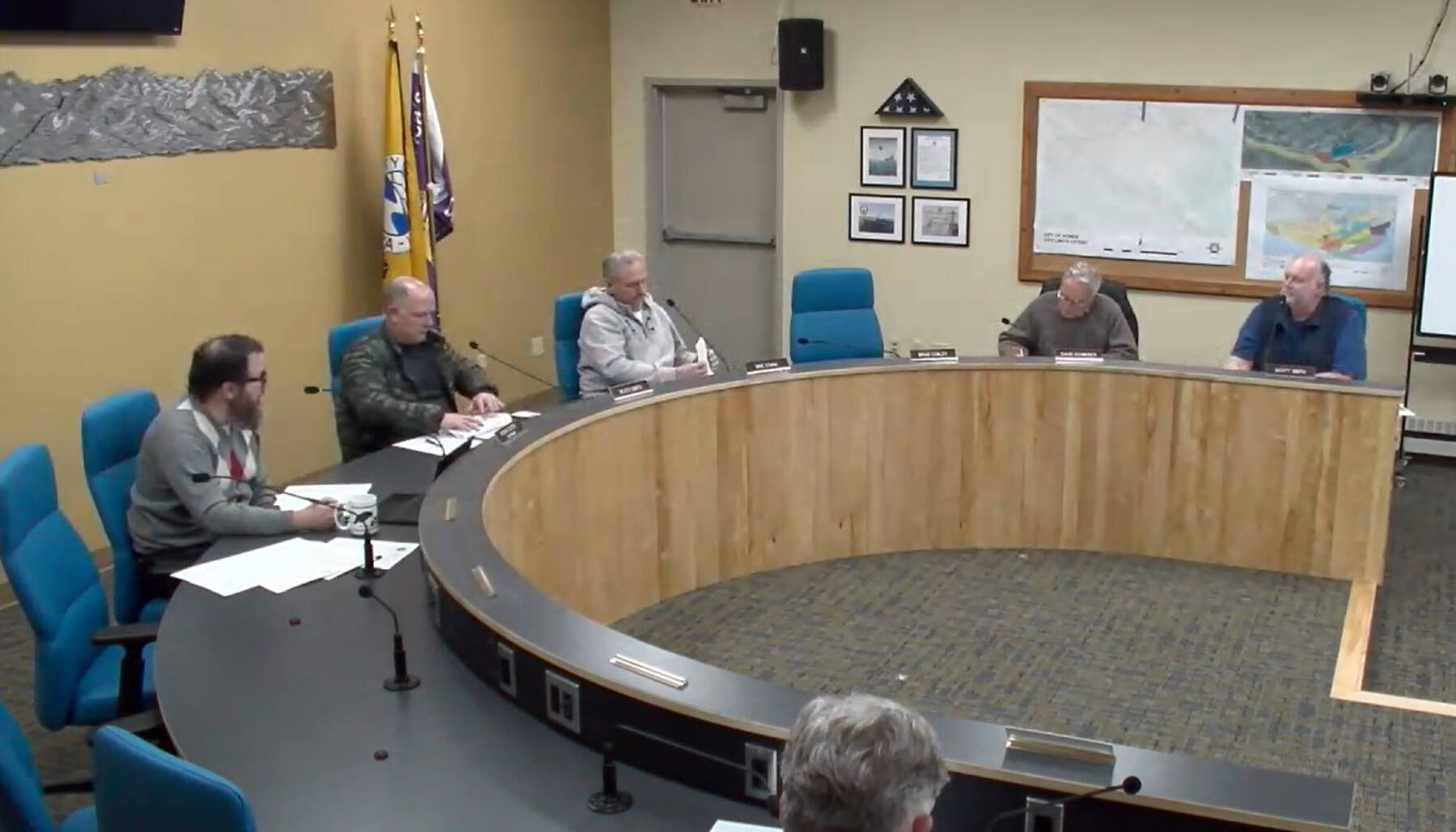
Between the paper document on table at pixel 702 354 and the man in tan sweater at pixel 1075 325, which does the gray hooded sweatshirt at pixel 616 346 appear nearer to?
the paper document on table at pixel 702 354

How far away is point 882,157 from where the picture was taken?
8211 mm

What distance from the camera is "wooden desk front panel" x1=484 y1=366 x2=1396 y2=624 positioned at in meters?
5.25

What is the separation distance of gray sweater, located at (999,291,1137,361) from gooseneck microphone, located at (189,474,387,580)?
10.5 feet

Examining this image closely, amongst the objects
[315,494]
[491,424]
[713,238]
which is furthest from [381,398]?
[713,238]

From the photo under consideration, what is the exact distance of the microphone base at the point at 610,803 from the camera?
8.05ft

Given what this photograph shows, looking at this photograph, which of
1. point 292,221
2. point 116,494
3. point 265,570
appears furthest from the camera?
point 292,221

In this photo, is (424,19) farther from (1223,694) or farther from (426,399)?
(1223,694)

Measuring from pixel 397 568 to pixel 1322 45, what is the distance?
557cm

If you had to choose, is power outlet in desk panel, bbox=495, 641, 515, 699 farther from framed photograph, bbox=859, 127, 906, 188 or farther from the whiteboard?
framed photograph, bbox=859, 127, 906, 188

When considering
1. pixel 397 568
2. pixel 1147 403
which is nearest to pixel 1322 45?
pixel 1147 403

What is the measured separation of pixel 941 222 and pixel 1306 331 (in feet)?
8.56

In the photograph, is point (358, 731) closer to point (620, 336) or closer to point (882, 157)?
point (620, 336)

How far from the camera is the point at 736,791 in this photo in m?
2.45

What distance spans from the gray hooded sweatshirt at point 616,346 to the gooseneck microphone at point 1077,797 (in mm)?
3434
